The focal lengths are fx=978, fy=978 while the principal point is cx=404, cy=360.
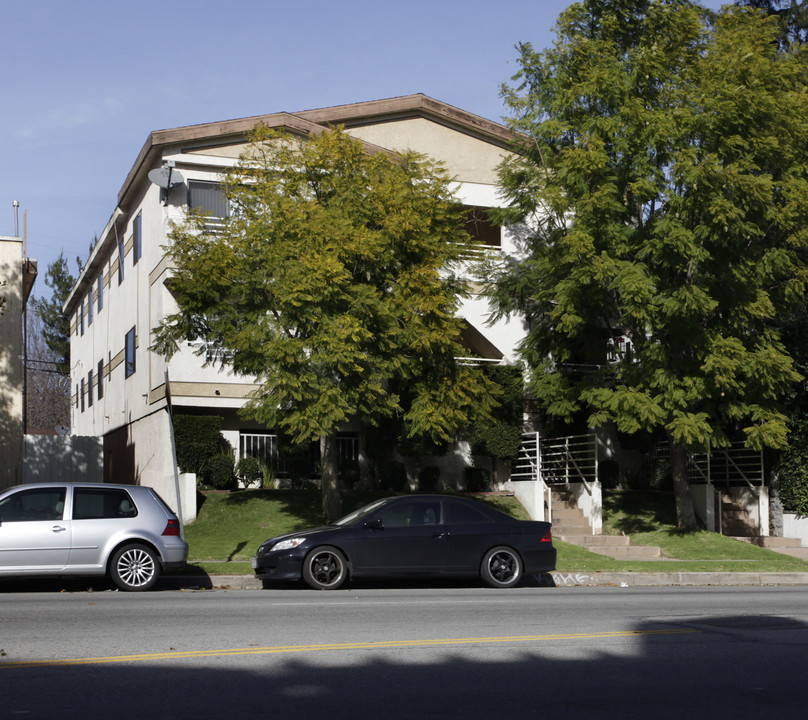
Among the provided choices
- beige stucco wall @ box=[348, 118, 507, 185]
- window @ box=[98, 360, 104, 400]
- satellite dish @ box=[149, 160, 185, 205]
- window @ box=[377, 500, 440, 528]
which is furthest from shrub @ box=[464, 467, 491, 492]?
window @ box=[98, 360, 104, 400]

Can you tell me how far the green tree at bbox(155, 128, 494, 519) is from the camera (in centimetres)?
1791

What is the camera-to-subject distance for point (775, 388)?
2155 centimetres

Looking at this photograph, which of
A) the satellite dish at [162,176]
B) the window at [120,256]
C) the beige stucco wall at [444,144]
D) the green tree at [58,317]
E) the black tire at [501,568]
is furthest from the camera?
the green tree at [58,317]

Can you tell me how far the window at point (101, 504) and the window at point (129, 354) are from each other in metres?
15.9

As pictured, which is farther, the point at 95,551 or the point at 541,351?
the point at 541,351

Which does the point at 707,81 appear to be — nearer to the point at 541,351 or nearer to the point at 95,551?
the point at 541,351

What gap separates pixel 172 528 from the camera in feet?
46.5

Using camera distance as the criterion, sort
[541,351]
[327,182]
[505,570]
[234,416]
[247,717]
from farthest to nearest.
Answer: [234,416]
[541,351]
[327,182]
[505,570]
[247,717]

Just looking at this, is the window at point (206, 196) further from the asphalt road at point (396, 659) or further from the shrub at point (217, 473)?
the asphalt road at point (396, 659)

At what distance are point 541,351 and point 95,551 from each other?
13.6 metres

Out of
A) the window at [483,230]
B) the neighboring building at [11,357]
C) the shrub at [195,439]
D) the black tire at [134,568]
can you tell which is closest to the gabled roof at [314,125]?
the window at [483,230]

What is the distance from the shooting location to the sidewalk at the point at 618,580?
15.3 metres

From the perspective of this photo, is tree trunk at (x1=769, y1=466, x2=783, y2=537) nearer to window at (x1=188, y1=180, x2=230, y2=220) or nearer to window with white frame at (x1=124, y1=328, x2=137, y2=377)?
window at (x1=188, y1=180, x2=230, y2=220)

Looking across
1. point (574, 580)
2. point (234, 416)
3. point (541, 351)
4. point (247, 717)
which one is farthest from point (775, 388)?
point (247, 717)
